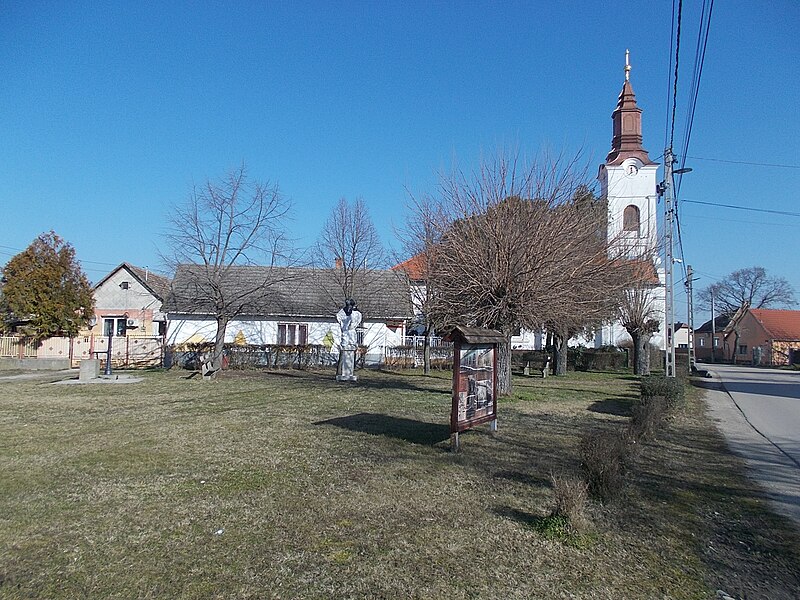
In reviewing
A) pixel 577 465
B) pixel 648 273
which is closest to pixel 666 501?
pixel 577 465

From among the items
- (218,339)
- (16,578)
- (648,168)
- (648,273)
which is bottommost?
(16,578)

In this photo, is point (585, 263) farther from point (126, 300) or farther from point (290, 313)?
point (126, 300)

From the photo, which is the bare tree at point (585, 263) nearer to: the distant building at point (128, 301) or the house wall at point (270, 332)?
the house wall at point (270, 332)

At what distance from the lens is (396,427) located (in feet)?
36.2

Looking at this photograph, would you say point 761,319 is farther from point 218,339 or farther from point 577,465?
point 577,465

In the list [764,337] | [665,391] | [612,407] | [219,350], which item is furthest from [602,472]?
[764,337]

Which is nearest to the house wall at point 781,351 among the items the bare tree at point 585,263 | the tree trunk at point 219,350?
the bare tree at point 585,263

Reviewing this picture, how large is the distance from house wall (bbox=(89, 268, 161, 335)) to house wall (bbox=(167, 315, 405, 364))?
15.8ft

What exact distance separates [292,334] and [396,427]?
23342 mm

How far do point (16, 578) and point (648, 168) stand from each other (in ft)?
163

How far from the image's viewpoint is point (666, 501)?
652cm

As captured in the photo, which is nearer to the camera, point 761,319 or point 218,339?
point 218,339

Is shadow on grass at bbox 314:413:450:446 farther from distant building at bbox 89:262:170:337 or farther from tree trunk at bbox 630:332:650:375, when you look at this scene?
distant building at bbox 89:262:170:337

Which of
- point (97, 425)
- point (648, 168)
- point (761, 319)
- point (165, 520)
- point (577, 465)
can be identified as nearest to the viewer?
point (165, 520)
